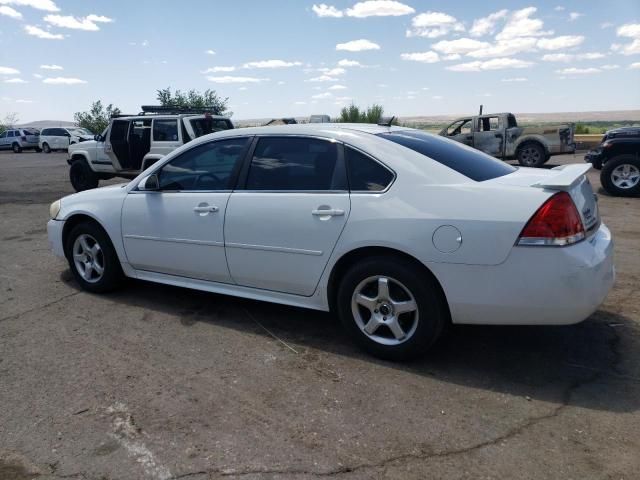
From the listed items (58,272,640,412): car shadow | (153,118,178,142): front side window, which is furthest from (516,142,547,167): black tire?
(58,272,640,412): car shadow

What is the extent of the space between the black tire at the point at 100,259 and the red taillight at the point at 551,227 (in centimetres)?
350

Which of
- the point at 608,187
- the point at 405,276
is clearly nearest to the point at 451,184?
the point at 405,276

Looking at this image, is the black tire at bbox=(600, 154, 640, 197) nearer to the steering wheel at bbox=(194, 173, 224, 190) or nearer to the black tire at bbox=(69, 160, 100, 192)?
the steering wheel at bbox=(194, 173, 224, 190)

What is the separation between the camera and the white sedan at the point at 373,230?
3.12 meters

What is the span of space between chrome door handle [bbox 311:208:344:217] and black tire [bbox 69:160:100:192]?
36.9ft

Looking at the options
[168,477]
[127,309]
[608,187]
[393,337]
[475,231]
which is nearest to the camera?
[168,477]

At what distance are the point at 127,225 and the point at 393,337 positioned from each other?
2.54 m

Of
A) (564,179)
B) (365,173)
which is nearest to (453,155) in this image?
(365,173)

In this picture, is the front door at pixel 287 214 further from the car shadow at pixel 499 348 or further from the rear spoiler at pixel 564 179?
the rear spoiler at pixel 564 179

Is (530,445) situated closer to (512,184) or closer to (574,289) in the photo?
(574,289)

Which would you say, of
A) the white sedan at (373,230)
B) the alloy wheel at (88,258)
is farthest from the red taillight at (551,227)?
the alloy wheel at (88,258)

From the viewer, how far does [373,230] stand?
3.44m

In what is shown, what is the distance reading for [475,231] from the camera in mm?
3166

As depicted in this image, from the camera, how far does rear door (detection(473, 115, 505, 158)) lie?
670 inches
